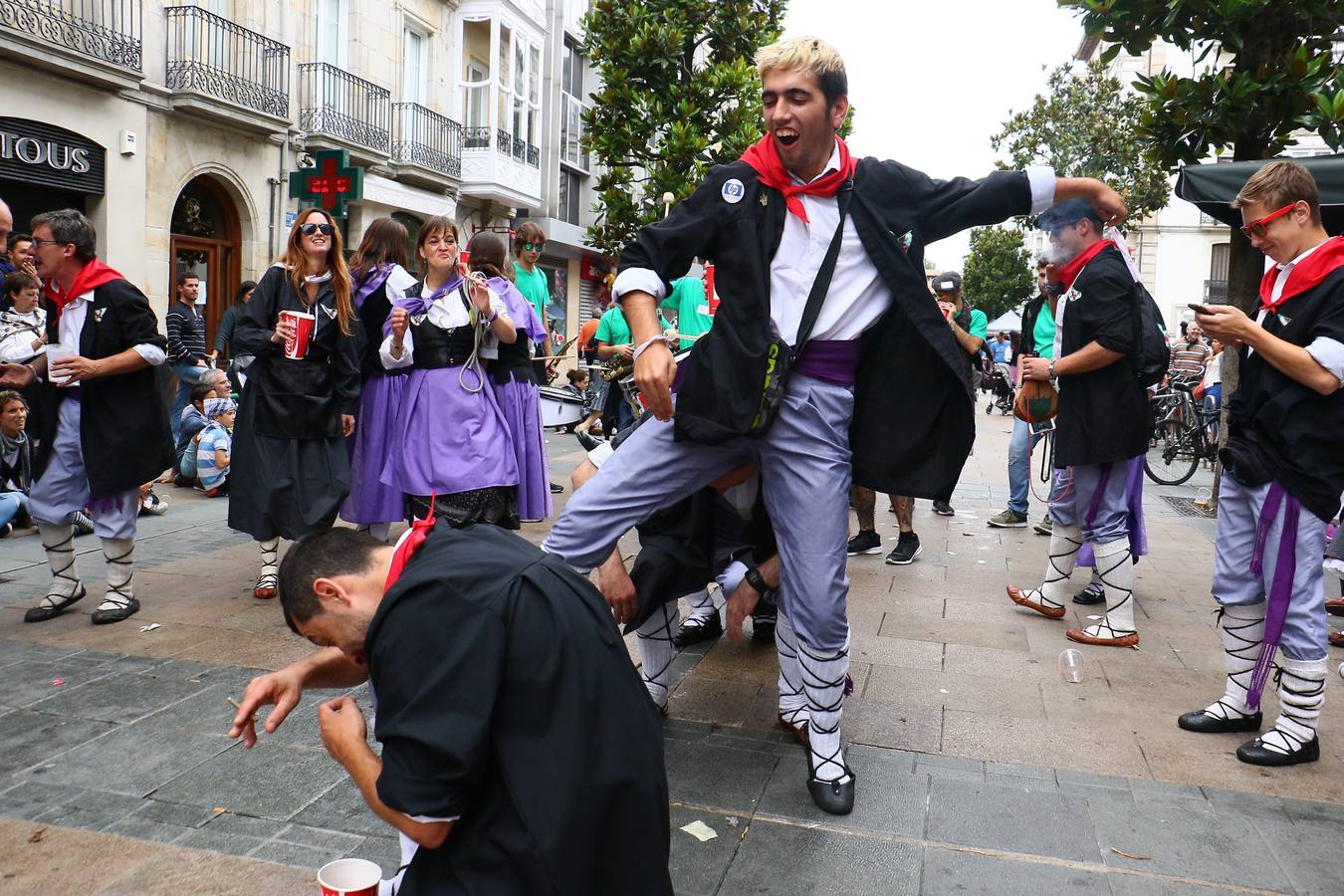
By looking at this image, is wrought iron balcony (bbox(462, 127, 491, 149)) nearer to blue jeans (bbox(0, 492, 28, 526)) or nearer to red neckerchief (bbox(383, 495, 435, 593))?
blue jeans (bbox(0, 492, 28, 526))

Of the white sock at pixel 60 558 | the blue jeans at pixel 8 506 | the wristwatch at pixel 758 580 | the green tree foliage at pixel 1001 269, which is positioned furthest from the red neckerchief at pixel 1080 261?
the green tree foliage at pixel 1001 269

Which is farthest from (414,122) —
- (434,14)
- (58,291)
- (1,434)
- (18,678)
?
A: (18,678)

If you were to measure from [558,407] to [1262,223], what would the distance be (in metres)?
6.28

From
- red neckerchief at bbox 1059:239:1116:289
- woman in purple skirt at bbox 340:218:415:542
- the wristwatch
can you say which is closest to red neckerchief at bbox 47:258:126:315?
woman in purple skirt at bbox 340:218:415:542

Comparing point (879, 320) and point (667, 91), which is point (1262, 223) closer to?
point (879, 320)

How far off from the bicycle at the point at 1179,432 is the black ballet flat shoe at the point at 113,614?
38.0ft

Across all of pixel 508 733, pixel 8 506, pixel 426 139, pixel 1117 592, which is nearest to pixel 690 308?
pixel 1117 592

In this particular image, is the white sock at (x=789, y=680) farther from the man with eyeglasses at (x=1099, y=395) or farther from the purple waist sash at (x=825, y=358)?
the man with eyeglasses at (x=1099, y=395)

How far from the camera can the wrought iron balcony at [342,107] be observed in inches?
754

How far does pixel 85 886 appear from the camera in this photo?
2814 millimetres

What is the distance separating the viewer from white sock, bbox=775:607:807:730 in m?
3.94

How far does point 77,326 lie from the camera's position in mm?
5359

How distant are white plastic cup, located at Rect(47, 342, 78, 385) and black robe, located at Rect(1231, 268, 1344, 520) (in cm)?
502

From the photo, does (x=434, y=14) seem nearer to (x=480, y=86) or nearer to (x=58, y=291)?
(x=480, y=86)
